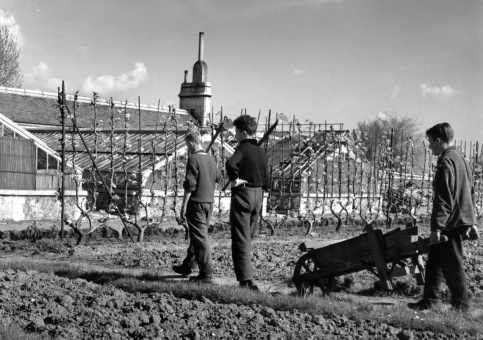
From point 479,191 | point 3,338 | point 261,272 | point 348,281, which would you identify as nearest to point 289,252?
point 261,272

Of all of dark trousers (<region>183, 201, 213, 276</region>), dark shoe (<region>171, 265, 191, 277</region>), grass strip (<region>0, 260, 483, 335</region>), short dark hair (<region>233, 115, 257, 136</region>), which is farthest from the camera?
dark shoe (<region>171, 265, 191, 277</region>)

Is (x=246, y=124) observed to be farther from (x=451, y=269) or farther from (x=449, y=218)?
(x=451, y=269)

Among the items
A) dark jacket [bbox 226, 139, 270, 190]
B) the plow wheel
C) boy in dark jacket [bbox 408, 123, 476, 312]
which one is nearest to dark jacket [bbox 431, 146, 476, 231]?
boy in dark jacket [bbox 408, 123, 476, 312]

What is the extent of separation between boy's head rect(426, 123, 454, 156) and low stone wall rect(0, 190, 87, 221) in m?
12.8

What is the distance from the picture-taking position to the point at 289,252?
1086cm

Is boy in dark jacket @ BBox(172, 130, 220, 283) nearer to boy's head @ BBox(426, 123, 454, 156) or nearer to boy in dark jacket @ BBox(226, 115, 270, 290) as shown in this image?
boy in dark jacket @ BBox(226, 115, 270, 290)

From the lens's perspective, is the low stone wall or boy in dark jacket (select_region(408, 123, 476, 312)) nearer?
boy in dark jacket (select_region(408, 123, 476, 312))

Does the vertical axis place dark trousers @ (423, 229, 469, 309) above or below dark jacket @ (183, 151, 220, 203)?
below

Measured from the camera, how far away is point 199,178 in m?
7.29

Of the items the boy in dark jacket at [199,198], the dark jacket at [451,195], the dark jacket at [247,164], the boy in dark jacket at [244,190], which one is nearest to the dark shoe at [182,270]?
the boy in dark jacket at [199,198]

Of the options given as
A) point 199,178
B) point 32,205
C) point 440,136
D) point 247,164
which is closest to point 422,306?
point 440,136

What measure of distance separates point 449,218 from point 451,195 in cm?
21

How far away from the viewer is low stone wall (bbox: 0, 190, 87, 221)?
693 inches

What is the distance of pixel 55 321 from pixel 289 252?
6.03m
